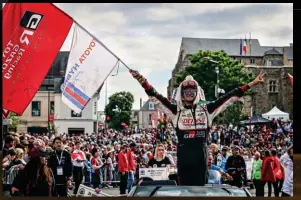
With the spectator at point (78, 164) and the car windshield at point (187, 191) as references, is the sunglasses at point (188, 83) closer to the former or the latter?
the car windshield at point (187, 191)

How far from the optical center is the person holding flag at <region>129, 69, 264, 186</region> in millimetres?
10273

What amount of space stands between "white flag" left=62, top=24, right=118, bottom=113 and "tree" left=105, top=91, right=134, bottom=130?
1.05ft

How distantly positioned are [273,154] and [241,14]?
1.76 m

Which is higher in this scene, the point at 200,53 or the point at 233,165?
the point at 200,53

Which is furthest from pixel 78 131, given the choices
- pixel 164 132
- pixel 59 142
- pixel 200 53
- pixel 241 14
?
pixel 241 14

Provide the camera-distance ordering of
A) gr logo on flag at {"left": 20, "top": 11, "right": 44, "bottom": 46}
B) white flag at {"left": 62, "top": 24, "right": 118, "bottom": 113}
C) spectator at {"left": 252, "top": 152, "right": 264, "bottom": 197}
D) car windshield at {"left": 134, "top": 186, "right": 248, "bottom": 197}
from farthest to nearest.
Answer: white flag at {"left": 62, "top": 24, "right": 118, "bottom": 113} < gr logo on flag at {"left": 20, "top": 11, "right": 44, "bottom": 46} < spectator at {"left": 252, "top": 152, "right": 264, "bottom": 197} < car windshield at {"left": 134, "top": 186, "right": 248, "bottom": 197}

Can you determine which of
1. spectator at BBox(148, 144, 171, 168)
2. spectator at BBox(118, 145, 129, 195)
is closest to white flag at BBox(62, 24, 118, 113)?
spectator at BBox(118, 145, 129, 195)

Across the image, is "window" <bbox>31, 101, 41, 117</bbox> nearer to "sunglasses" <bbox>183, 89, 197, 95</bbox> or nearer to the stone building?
the stone building

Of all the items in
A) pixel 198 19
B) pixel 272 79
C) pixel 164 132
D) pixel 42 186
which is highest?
pixel 198 19

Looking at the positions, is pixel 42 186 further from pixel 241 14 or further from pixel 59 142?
pixel 241 14

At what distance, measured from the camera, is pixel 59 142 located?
10.5 m

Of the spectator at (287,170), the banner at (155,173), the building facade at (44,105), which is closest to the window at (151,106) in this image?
the banner at (155,173)

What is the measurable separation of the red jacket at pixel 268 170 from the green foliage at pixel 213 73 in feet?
2.83

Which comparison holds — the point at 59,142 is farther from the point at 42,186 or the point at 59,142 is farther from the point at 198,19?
the point at 198,19
